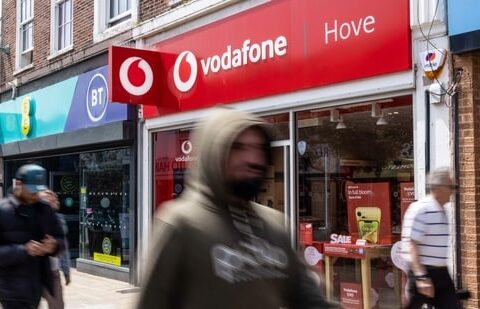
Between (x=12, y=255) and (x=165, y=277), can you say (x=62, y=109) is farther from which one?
(x=165, y=277)

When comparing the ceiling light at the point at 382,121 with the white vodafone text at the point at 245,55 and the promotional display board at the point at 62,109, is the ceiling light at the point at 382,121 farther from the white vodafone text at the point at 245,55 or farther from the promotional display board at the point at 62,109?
the promotional display board at the point at 62,109

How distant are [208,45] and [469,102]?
461 cm

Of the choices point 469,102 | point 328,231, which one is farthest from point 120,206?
point 469,102

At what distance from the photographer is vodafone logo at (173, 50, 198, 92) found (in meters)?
9.91

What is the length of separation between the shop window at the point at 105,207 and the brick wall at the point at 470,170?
6851 millimetres

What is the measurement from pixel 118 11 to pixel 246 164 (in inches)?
440

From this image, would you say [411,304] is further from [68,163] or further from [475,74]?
[68,163]

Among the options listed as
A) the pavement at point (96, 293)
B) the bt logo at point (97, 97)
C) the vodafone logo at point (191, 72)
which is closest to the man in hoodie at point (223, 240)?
the pavement at point (96, 293)

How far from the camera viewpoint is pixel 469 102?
Result: 6078 mm

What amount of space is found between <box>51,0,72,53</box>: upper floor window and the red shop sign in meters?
4.40

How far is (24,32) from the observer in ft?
55.4

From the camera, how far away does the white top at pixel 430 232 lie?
5.16 m

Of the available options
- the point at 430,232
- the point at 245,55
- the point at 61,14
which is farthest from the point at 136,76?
the point at 430,232

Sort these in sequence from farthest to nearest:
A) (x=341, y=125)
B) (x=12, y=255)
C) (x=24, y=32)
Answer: (x=24, y=32)
(x=341, y=125)
(x=12, y=255)
